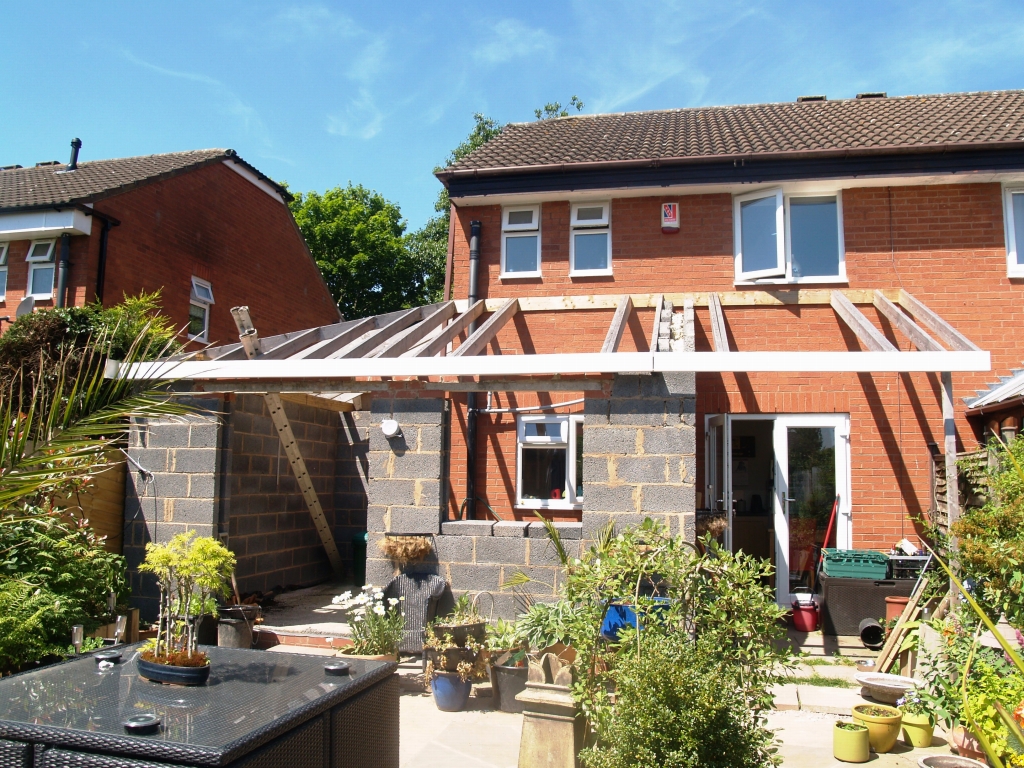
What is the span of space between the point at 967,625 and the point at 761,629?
6.50ft

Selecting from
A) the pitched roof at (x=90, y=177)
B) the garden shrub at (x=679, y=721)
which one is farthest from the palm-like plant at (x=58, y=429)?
the pitched roof at (x=90, y=177)

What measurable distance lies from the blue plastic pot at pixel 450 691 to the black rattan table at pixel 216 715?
257 cm

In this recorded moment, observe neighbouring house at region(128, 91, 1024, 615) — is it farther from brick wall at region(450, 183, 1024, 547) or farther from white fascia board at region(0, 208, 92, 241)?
white fascia board at region(0, 208, 92, 241)

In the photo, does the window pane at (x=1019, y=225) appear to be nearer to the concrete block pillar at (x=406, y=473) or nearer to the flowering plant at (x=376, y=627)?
the concrete block pillar at (x=406, y=473)

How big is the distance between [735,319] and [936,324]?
240 centimetres

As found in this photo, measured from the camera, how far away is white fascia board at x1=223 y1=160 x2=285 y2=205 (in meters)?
17.7

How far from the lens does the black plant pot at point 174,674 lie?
10.9 ft

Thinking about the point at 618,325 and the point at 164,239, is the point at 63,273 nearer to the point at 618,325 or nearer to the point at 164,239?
the point at 164,239

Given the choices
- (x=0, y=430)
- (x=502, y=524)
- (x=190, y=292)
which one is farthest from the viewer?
(x=190, y=292)

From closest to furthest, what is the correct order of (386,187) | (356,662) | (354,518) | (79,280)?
1. (356,662)
2. (354,518)
3. (79,280)
4. (386,187)

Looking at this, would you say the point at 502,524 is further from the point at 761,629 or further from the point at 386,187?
the point at 386,187

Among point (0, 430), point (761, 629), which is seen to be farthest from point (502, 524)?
point (0, 430)

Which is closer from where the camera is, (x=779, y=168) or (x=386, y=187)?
(x=779, y=168)

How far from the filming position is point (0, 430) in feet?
10.9
